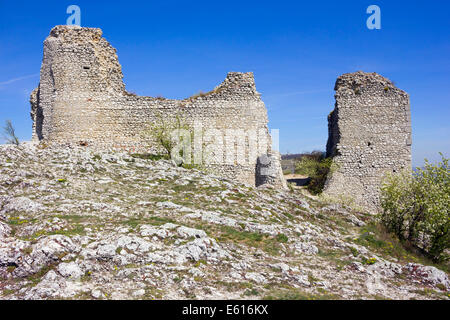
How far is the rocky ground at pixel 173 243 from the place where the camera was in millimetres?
6656

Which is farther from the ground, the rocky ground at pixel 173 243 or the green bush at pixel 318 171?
the green bush at pixel 318 171

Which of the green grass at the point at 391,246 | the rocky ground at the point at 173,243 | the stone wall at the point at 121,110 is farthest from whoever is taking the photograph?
the stone wall at the point at 121,110

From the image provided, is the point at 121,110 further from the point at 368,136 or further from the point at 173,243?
the point at 368,136

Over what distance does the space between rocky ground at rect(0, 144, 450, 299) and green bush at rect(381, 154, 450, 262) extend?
39.5 inches

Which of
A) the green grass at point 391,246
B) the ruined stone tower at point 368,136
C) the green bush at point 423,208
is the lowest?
the green grass at point 391,246

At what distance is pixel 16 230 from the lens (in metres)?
8.10

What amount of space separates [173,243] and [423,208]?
995cm

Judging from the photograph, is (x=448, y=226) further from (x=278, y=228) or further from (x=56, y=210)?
(x=56, y=210)

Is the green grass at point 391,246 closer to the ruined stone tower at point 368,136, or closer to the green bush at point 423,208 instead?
the green bush at point 423,208

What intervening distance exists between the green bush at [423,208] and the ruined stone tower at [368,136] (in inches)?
272

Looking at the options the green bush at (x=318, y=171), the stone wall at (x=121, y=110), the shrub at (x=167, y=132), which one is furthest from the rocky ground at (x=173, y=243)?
the green bush at (x=318, y=171)

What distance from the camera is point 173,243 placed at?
810 cm

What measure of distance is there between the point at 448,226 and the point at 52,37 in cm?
2247

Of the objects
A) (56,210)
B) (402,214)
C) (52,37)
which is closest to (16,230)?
(56,210)
